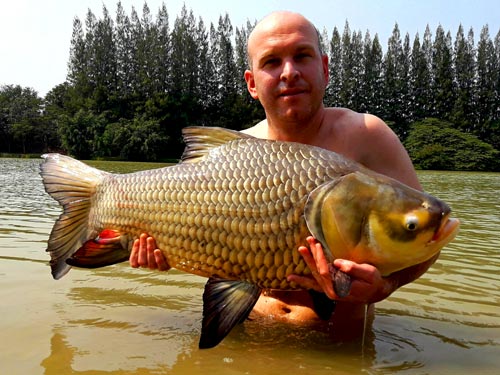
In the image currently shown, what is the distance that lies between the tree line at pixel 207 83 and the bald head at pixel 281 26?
50.8 metres

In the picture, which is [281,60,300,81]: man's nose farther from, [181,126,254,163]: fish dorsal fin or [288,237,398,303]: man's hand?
[288,237,398,303]: man's hand

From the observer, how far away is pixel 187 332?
309cm

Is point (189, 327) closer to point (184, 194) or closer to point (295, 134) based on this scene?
point (184, 194)

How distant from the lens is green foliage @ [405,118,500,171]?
48.3 metres

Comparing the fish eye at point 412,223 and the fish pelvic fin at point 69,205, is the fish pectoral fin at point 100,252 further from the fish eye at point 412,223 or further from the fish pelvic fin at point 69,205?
the fish eye at point 412,223

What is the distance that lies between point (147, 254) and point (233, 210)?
22.4 inches

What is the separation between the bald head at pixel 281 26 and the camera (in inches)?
125

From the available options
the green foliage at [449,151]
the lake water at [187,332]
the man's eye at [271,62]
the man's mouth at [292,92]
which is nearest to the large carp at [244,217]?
the lake water at [187,332]

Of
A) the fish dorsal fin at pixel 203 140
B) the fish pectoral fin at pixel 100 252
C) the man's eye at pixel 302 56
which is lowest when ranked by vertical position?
the fish pectoral fin at pixel 100 252

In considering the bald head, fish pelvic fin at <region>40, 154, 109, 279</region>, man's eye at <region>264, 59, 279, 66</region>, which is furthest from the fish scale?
the bald head

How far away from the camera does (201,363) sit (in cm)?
262

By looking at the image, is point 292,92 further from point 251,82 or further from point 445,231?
point 445,231

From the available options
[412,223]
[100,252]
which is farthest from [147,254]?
[412,223]

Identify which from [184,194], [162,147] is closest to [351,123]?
[184,194]
